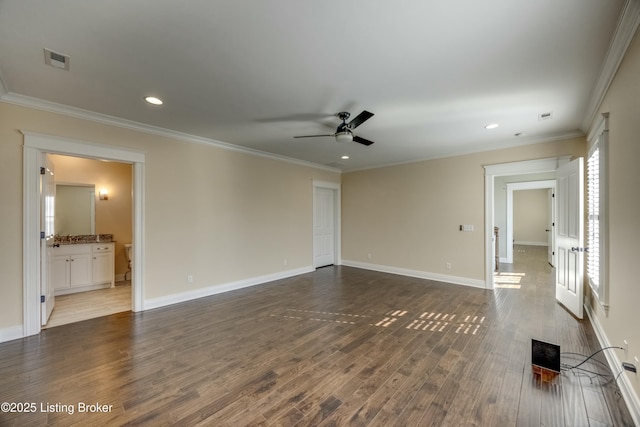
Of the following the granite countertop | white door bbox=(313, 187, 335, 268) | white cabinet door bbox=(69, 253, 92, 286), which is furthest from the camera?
white door bbox=(313, 187, 335, 268)

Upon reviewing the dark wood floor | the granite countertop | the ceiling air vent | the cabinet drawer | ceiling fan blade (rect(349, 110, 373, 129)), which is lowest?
the dark wood floor

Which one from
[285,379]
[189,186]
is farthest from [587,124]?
[189,186]

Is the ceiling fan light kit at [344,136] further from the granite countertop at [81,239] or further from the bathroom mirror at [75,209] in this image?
the bathroom mirror at [75,209]

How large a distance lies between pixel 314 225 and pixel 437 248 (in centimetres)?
285

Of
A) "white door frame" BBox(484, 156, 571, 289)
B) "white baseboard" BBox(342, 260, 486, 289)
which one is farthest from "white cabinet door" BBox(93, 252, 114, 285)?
"white door frame" BBox(484, 156, 571, 289)

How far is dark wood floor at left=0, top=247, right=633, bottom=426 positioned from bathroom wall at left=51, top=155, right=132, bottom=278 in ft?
8.66

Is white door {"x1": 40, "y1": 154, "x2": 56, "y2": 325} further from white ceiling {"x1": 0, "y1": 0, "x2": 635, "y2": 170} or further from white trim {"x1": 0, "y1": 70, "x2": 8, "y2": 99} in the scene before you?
white ceiling {"x1": 0, "y1": 0, "x2": 635, "y2": 170}

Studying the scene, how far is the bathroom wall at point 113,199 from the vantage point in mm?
5398

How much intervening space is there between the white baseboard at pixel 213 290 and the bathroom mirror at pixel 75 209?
2907 mm

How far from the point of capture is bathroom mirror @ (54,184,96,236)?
5.28m

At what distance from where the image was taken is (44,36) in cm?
193

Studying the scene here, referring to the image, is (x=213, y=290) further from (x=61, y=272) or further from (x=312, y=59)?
(x=312, y=59)

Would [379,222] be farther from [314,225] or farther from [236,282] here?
[236,282]

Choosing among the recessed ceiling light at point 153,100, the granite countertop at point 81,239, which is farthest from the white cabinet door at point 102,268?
the recessed ceiling light at point 153,100
